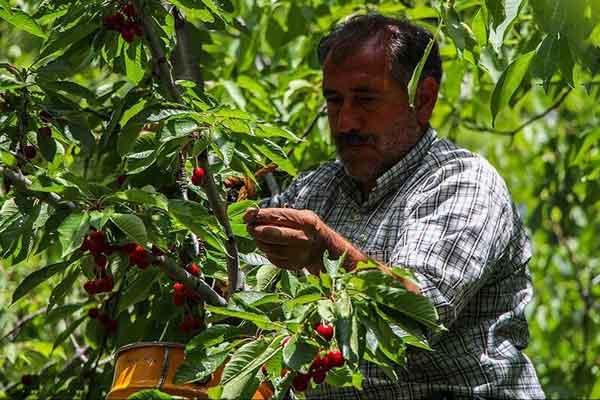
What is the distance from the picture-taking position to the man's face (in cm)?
329

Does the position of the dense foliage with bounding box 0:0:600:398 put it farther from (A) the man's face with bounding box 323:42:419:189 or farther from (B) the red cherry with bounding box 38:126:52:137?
(A) the man's face with bounding box 323:42:419:189

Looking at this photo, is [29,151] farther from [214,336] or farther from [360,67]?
[360,67]

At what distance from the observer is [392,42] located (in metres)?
3.42

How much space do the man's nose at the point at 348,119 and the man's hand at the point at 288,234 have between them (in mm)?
759

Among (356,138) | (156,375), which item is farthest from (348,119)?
→ (156,375)

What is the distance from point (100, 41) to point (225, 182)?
498mm

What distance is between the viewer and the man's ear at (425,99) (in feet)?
11.3

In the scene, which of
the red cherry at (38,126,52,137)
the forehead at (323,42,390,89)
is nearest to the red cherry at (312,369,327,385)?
the red cherry at (38,126,52,137)

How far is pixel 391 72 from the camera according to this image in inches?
132

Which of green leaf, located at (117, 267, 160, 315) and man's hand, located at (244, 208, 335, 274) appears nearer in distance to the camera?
man's hand, located at (244, 208, 335, 274)

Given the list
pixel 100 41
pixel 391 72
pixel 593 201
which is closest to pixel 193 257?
pixel 100 41

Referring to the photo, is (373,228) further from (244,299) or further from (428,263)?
(244,299)

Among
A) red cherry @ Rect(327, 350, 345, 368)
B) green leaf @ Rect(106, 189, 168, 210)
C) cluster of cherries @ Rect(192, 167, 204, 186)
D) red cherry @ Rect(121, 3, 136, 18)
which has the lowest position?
red cherry @ Rect(327, 350, 345, 368)

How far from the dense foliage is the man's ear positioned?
0.44 ft
